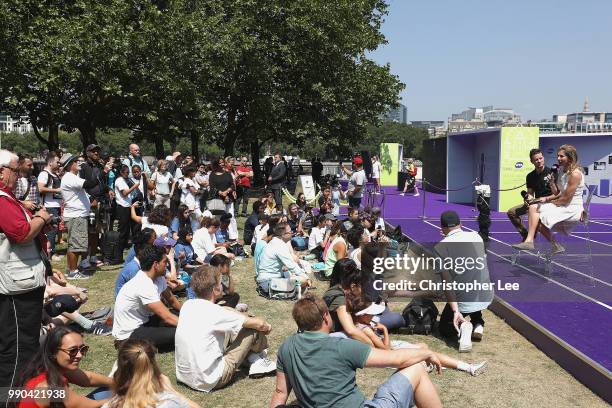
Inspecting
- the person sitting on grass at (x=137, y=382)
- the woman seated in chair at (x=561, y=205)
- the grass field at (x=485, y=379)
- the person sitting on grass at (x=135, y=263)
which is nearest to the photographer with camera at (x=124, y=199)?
the person sitting on grass at (x=135, y=263)

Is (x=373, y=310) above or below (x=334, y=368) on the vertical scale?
below

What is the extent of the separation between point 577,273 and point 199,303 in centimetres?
677

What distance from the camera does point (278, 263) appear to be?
341 inches

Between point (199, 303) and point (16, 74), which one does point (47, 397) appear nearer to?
point (199, 303)

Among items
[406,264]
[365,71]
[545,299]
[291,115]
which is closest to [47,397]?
[406,264]

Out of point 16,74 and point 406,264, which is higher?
point 16,74

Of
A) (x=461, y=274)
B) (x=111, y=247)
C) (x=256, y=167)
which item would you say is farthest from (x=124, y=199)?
A: (x=256, y=167)

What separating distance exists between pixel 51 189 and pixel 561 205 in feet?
27.6

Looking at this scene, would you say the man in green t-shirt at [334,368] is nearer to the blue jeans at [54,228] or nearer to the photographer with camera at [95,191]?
the photographer with camera at [95,191]

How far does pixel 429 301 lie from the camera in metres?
7.17

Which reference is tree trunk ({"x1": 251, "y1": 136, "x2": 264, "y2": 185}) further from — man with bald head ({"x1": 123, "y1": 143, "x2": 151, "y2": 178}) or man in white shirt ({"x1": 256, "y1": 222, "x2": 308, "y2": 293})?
man in white shirt ({"x1": 256, "y1": 222, "x2": 308, "y2": 293})

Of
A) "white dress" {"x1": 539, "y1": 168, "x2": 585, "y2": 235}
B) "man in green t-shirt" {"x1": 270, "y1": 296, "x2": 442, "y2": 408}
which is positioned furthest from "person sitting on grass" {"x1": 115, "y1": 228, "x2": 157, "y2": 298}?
"white dress" {"x1": 539, "y1": 168, "x2": 585, "y2": 235}

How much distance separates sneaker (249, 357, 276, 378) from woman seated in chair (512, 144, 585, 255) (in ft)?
16.4

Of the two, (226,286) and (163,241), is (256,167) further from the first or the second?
(226,286)
